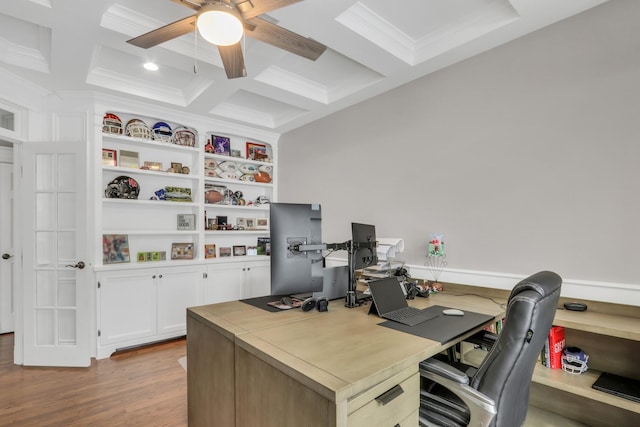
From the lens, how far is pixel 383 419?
44.1 inches

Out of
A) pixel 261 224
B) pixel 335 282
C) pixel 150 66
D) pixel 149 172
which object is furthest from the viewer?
pixel 261 224

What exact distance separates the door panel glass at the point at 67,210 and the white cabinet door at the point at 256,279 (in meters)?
1.90

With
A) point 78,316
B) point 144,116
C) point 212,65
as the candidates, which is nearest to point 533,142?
point 212,65

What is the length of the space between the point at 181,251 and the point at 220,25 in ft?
9.41

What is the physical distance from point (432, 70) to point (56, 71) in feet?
10.3

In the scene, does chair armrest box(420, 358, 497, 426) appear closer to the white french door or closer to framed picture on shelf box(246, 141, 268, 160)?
the white french door

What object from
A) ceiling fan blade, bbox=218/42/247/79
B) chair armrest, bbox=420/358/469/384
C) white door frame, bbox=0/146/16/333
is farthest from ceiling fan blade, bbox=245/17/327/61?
white door frame, bbox=0/146/16/333

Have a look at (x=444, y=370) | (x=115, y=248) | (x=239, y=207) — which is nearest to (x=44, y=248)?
(x=115, y=248)

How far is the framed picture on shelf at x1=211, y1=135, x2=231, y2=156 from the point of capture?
417 cm

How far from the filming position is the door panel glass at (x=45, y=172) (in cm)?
306

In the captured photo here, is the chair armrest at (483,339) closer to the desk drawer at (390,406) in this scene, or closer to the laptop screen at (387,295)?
the laptop screen at (387,295)

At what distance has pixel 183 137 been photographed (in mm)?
3869

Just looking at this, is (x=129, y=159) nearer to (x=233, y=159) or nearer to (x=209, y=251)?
(x=233, y=159)

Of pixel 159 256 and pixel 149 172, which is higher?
pixel 149 172
